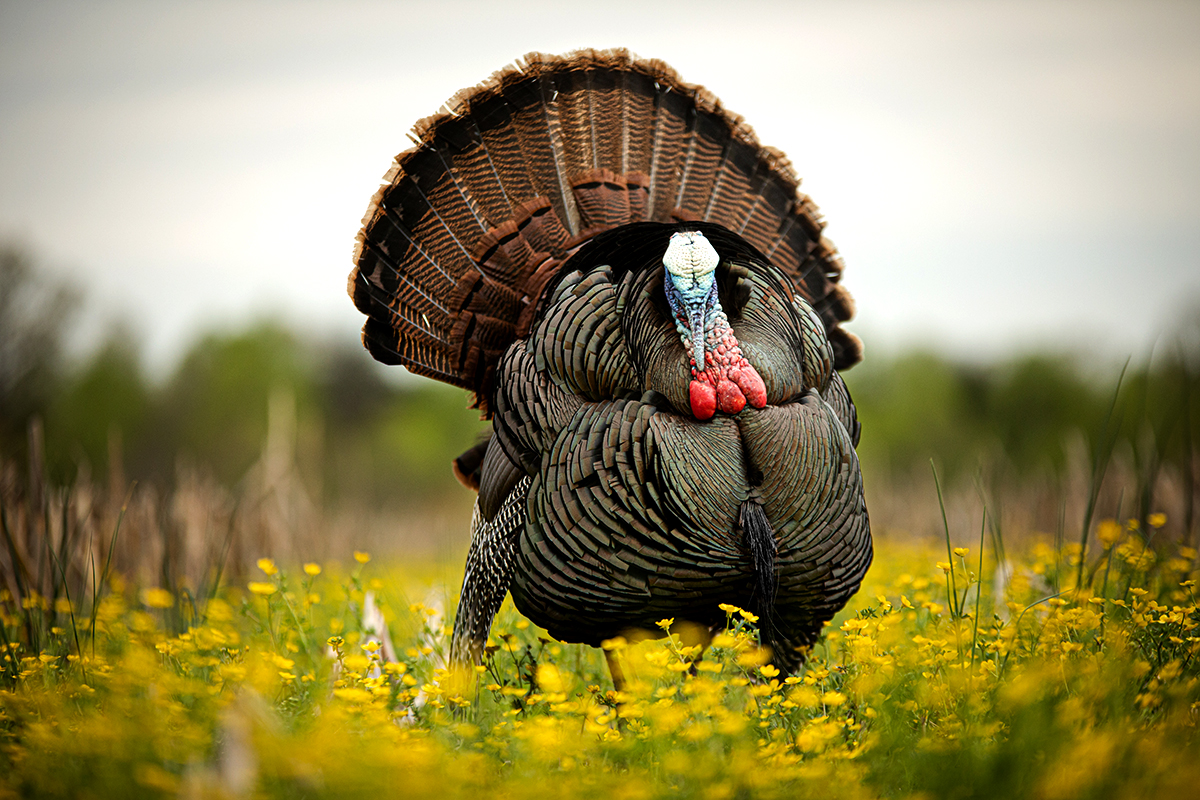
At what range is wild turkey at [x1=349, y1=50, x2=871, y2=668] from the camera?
3557 mm

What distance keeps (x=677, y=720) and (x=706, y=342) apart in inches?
62.8

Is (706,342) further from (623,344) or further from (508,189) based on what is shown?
(508,189)

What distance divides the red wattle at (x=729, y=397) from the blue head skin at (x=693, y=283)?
11cm

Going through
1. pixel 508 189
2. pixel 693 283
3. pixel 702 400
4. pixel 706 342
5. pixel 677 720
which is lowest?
pixel 677 720

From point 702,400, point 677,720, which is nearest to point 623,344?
point 702,400

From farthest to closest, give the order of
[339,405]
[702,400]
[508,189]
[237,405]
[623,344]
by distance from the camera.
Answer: [339,405] → [237,405] → [508,189] → [623,344] → [702,400]

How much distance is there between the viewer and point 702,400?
3.57 m

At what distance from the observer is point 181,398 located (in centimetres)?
2706

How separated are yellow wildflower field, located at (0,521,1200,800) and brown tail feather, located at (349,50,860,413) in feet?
4.90

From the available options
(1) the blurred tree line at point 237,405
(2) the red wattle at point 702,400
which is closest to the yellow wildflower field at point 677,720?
(2) the red wattle at point 702,400

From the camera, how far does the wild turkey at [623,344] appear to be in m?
3.56

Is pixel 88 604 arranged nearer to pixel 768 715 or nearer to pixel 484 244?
pixel 484 244

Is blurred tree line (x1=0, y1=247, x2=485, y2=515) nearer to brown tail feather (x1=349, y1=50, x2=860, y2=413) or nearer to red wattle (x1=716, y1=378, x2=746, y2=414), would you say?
brown tail feather (x1=349, y1=50, x2=860, y2=413)

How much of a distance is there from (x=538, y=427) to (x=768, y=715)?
1558mm
